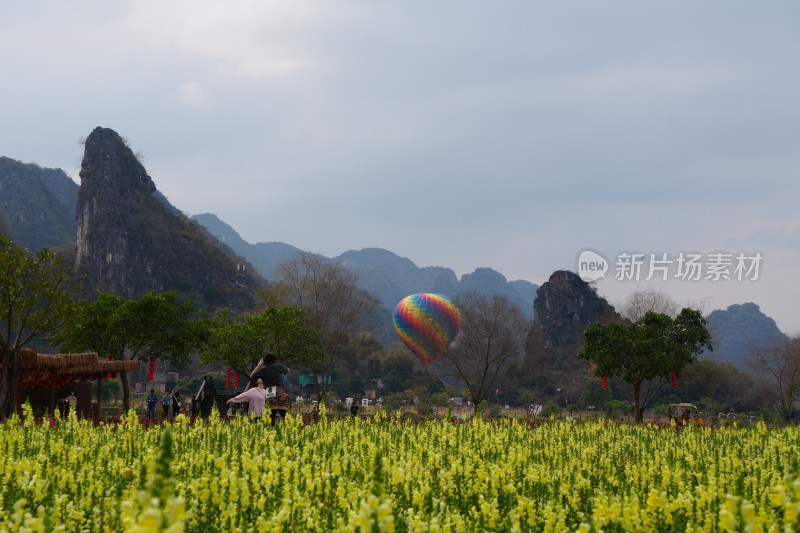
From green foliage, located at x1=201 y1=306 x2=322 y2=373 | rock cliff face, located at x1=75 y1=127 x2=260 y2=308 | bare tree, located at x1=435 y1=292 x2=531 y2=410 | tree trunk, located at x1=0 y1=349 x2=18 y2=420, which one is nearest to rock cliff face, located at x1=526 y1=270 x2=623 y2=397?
bare tree, located at x1=435 y1=292 x2=531 y2=410

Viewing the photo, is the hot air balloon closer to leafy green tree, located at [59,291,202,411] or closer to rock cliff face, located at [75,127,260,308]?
leafy green tree, located at [59,291,202,411]

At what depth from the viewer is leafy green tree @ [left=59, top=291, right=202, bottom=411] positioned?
33.7 meters

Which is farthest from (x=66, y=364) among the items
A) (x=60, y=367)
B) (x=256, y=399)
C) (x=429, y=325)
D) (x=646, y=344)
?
(x=429, y=325)

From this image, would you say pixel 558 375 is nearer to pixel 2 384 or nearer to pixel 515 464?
pixel 2 384

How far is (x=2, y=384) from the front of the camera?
22500 mm

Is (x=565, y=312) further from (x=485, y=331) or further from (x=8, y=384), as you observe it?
(x=8, y=384)

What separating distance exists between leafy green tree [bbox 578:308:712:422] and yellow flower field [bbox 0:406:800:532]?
21.8m

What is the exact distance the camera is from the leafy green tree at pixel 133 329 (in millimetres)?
33656

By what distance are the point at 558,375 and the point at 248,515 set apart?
90.7 m

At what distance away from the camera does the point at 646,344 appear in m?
34.9

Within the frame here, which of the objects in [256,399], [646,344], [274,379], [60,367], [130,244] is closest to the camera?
[256,399]

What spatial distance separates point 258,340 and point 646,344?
19379 millimetres

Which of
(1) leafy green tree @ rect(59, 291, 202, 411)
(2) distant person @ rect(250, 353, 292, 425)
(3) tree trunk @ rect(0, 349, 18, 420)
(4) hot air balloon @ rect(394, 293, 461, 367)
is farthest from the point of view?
(4) hot air balloon @ rect(394, 293, 461, 367)

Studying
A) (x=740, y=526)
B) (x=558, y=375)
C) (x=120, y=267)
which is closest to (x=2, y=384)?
(x=740, y=526)
